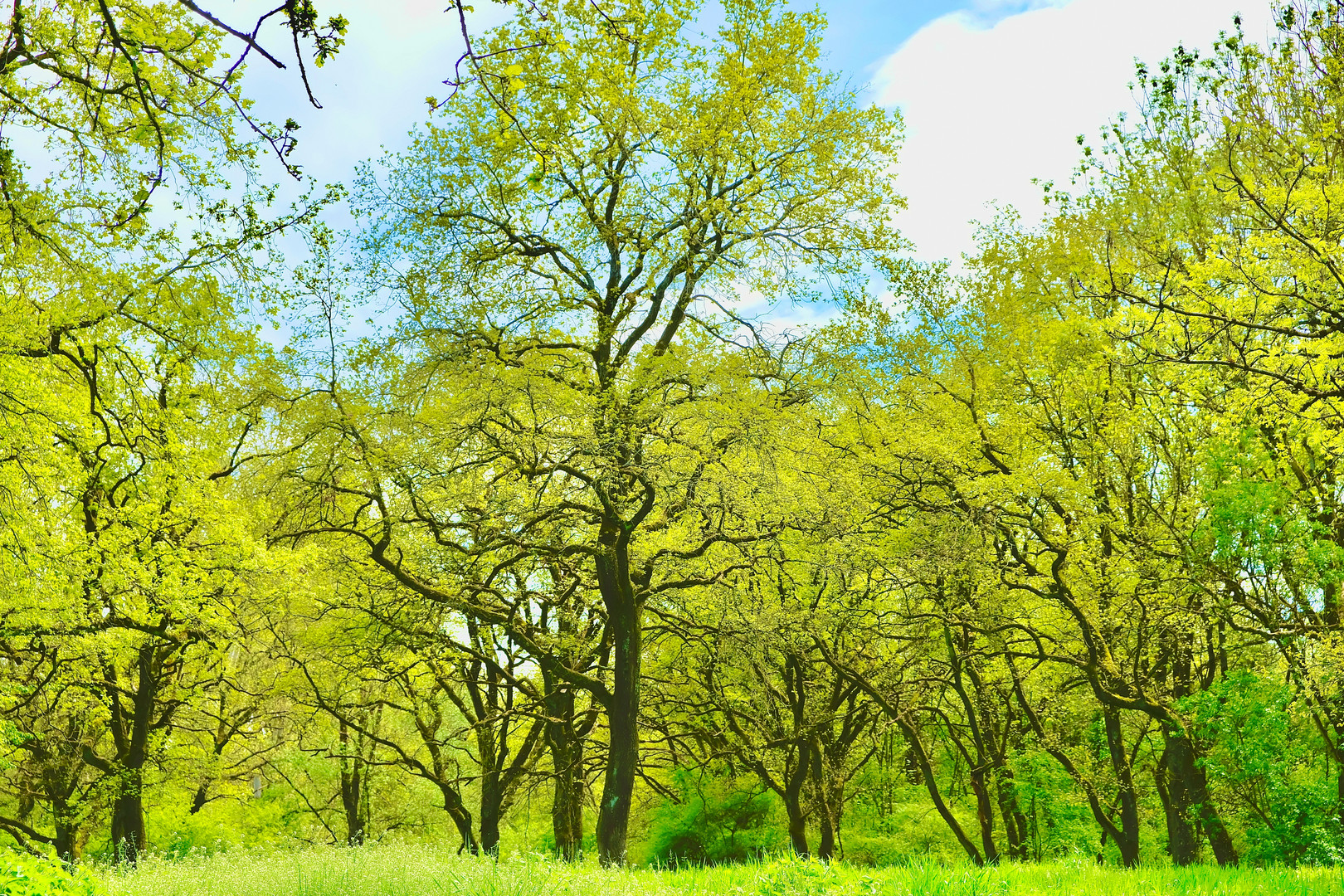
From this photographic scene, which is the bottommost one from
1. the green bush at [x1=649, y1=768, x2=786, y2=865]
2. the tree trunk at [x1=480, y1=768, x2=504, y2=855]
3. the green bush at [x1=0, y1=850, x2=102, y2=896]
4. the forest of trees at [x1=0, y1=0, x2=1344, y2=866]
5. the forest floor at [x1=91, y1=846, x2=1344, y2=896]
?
the green bush at [x1=649, y1=768, x2=786, y2=865]

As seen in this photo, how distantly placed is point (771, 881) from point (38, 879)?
17.9 feet

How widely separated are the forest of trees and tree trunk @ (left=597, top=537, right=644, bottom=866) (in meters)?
0.06

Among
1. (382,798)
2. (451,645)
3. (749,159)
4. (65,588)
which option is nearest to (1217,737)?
(749,159)

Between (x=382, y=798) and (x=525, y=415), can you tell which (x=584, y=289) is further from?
(x=382, y=798)

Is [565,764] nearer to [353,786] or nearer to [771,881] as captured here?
[353,786]

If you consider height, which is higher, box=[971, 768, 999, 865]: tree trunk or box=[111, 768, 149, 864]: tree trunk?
box=[111, 768, 149, 864]: tree trunk

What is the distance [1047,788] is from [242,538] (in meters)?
17.6

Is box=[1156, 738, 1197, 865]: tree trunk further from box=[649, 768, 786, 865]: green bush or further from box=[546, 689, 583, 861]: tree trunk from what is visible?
box=[546, 689, 583, 861]: tree trunk

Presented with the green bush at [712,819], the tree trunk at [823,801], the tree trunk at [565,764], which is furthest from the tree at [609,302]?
the green bush at [712,819]

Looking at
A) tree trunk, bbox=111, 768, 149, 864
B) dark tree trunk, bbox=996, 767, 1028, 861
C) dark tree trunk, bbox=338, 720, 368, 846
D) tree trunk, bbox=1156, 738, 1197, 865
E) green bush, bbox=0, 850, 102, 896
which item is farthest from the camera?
dark tree trunk, bbox=338, 720, 368, 846

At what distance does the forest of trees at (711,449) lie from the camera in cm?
1220

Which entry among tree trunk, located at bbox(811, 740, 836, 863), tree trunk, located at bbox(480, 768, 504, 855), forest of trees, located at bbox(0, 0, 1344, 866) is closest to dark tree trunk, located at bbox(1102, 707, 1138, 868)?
forest of trees, located at bbox(0, 0, 1344, 866)

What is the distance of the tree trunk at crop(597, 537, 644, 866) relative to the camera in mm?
14180

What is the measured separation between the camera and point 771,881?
6598 mm
